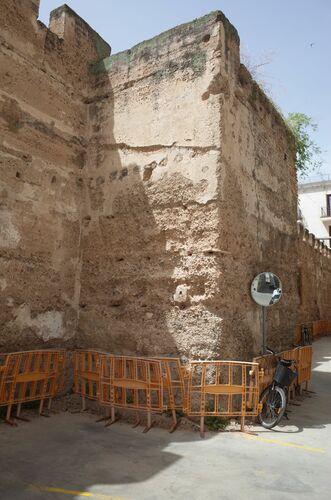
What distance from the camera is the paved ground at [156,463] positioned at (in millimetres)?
2941

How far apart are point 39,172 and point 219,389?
3634mm

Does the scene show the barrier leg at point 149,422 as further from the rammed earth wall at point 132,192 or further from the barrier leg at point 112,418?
the rammed earth wall at point 132,192

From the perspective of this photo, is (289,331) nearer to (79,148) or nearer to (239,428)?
(239,428)

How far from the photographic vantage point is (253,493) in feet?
9.65

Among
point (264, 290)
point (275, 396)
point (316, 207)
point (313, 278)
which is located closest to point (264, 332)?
point (264, 290)

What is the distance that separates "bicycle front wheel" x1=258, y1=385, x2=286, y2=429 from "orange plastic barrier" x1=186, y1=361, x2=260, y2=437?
7.6 inches

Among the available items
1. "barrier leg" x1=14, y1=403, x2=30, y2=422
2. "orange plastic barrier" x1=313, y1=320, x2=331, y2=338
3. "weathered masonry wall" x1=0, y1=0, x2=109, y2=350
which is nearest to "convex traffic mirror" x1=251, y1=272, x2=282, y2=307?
"weathered masonry wall" x1=0, y1=0, x2=109, y2=350

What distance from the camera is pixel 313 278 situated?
53.6 feet

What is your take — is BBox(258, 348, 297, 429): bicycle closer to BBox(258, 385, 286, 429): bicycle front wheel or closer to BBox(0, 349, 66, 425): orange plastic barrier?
BBox(258, 385, 286, 429): bicycle front wheel

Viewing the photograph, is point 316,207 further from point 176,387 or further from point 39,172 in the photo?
point 176,387

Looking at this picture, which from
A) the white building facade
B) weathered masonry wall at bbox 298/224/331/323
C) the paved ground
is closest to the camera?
the paved ground

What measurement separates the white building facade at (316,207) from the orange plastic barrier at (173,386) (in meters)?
28.8

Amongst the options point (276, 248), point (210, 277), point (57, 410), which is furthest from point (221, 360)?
point (276, 248)

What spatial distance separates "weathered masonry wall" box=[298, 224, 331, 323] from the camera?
14.8m
